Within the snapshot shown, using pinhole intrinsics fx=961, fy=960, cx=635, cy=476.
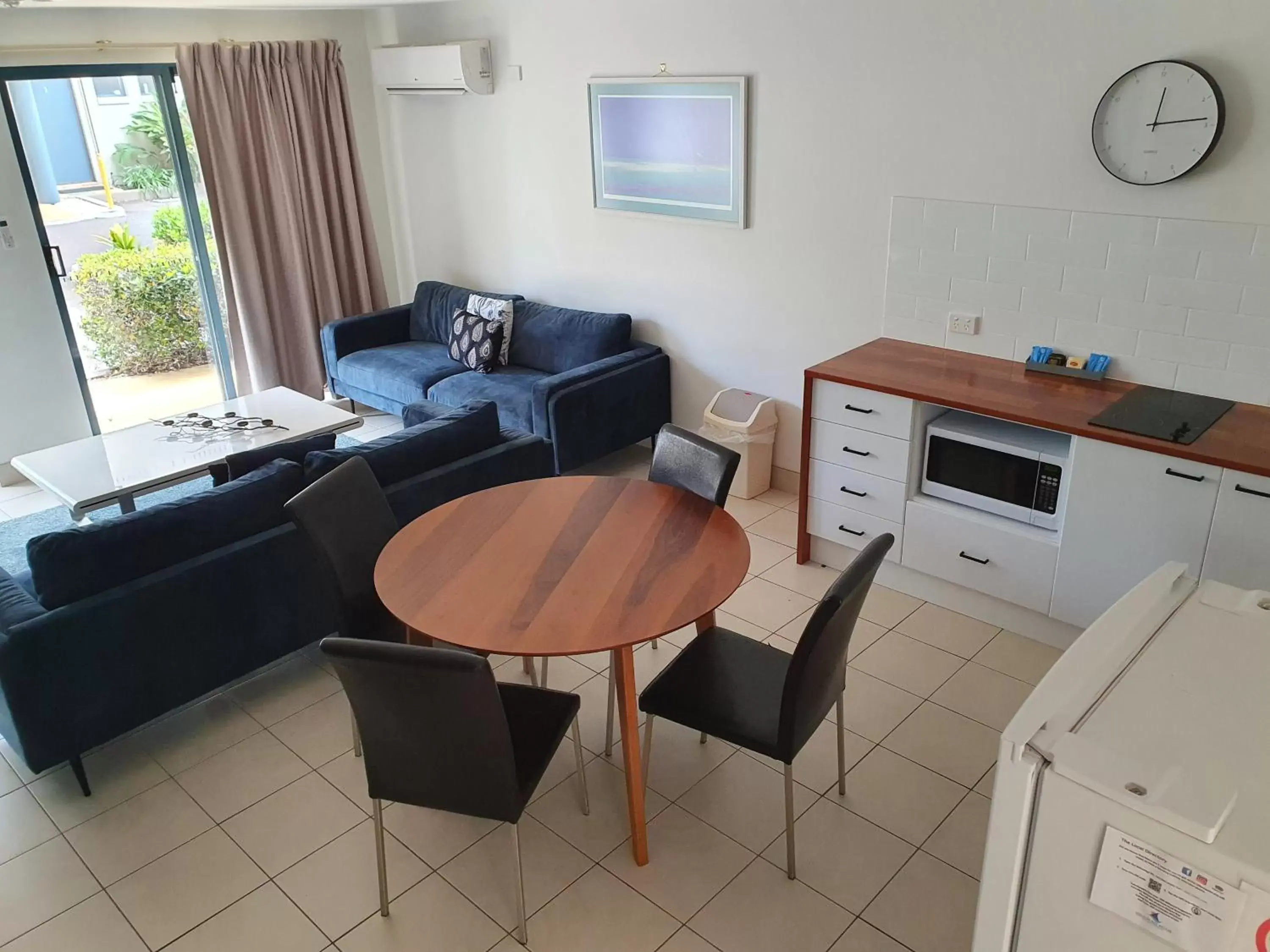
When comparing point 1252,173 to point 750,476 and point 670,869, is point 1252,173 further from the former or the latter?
point 670,869


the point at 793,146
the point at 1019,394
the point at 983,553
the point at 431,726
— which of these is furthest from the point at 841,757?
the point at 793,146

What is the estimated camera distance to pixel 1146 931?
1262 mm

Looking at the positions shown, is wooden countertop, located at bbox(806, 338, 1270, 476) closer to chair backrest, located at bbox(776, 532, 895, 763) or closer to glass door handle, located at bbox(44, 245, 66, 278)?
chair backrest, located at bbox(776, 532, 895, 763)

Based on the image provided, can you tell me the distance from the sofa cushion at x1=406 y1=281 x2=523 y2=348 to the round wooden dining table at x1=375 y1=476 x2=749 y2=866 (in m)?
3.14

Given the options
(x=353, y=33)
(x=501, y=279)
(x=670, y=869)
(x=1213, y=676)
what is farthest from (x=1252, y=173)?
(x=353, y=33)

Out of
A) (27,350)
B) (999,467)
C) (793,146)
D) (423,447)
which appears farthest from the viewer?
(27,350)

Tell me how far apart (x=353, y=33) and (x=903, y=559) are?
496 centimetres

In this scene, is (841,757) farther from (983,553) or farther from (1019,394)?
(1019,394)

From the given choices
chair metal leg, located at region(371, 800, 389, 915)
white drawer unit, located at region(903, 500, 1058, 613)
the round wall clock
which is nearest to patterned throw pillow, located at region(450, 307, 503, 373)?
white drawer unit, located at region(903, 500, 1058, 613)

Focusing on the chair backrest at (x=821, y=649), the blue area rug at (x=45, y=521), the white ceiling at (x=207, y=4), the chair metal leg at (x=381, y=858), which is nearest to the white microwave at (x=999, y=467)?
the chair backrest at (x=821, y=649)

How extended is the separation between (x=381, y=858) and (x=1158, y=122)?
340 centimetres

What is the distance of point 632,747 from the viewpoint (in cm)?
262

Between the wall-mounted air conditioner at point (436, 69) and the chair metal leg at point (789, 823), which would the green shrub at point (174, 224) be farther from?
the chair metal leg at point (789, 823)

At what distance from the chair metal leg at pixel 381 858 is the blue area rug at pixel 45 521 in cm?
224
